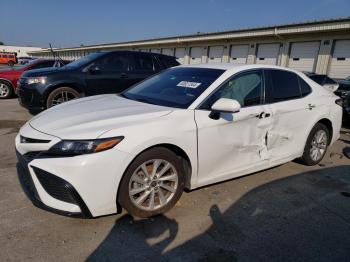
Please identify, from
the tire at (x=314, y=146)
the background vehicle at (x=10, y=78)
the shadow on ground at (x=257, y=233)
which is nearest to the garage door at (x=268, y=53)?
the background vehicle at (x=10, y=78)

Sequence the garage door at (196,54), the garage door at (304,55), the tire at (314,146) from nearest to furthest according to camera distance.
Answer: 1. the tire at (314,146)
2. the garage door at (304,55)
3. the garage door at (196,54)

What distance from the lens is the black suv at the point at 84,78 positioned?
693 centimetres

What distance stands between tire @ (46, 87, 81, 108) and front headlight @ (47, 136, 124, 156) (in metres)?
4.72

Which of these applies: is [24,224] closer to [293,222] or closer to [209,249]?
[209,249]

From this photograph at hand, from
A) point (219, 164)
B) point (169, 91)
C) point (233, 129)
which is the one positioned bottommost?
point (219, 164)

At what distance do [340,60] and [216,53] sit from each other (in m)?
10.0

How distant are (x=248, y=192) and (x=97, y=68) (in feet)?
16.3

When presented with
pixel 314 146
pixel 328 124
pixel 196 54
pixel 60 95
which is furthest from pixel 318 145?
pixel 196 54

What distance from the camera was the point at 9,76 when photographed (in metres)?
10.5

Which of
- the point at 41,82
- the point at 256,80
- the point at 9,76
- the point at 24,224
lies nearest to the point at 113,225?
the point at 24,224

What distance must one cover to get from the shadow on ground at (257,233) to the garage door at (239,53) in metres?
18.7

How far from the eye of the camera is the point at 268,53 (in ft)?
65.8

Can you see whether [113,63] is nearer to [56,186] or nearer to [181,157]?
[181,157]

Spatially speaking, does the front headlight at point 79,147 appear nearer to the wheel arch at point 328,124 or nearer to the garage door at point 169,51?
the wheel arch at point 328,124
